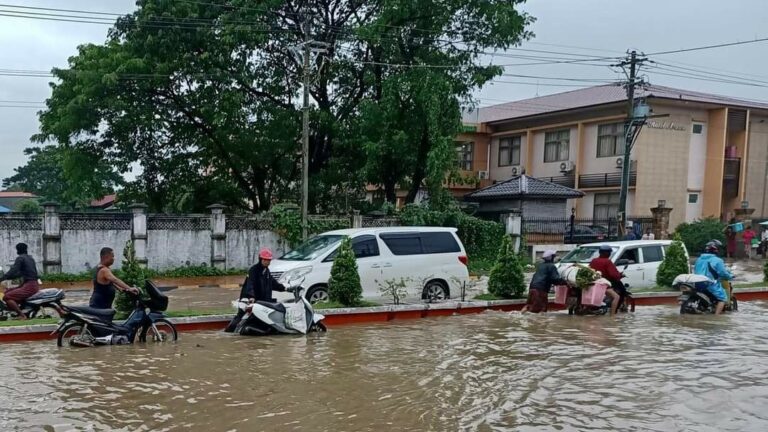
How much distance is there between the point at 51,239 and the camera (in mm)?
19188

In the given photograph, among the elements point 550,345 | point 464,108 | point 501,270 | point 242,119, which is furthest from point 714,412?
point 242,119

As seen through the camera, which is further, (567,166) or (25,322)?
(567,166)

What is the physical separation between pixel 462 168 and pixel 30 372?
118ft

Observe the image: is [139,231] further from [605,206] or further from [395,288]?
[605,206]

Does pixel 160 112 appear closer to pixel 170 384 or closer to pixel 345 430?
pixel 170 384

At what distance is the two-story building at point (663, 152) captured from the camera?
33625 mm

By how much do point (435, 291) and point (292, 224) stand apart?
887cm

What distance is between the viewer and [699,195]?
35.5m

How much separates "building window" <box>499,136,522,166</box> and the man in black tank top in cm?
3362

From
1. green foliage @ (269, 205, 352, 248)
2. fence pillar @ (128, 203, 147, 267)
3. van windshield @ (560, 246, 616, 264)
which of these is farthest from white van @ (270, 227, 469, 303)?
fence pillar @ (128, 203, 147, 267)

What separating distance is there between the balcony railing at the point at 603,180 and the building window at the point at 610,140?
3.89 feet

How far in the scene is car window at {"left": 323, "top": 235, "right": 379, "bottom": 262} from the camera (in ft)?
44.9

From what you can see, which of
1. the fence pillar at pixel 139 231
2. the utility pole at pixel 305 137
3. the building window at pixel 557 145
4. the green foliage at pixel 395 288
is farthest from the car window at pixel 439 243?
the building window at pixel 557 145

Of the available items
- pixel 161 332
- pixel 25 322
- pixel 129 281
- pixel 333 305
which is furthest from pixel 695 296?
pixel 25 322
